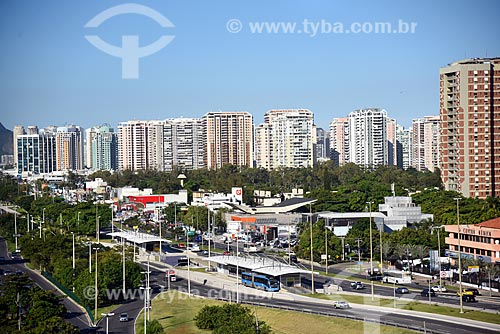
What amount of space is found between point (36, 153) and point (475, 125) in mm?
70920

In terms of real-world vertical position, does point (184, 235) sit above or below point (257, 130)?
below

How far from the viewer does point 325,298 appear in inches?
865

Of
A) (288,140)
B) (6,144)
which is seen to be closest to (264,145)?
(288,140)

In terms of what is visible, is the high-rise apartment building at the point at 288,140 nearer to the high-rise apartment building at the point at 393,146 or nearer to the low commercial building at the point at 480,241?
the high-rise apartment building at the point at 393,146

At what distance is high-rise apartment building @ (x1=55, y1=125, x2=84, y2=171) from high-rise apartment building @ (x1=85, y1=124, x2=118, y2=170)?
1.90 m

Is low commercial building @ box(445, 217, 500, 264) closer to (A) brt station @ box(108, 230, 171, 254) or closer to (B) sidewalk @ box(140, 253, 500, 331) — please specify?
(B) sidewalk @ box(140, 253, 500, 331)

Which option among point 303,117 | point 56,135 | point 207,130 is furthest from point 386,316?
point 56,135

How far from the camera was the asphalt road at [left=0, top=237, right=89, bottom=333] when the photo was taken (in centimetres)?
2075

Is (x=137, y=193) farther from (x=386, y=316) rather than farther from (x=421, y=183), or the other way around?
(x=386, y=316)

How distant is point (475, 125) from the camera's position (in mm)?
41562

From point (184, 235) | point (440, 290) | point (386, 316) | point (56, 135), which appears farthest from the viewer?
point (56, 135)

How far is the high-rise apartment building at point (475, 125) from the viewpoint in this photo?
136 feet

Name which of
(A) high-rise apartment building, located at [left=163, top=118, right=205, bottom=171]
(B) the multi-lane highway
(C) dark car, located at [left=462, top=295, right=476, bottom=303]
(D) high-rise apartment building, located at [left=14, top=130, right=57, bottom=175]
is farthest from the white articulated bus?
(D) high-rise apartment building, located at [left=14, top=130, right=57, bottom=175]

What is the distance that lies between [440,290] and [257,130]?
56.0 metres
